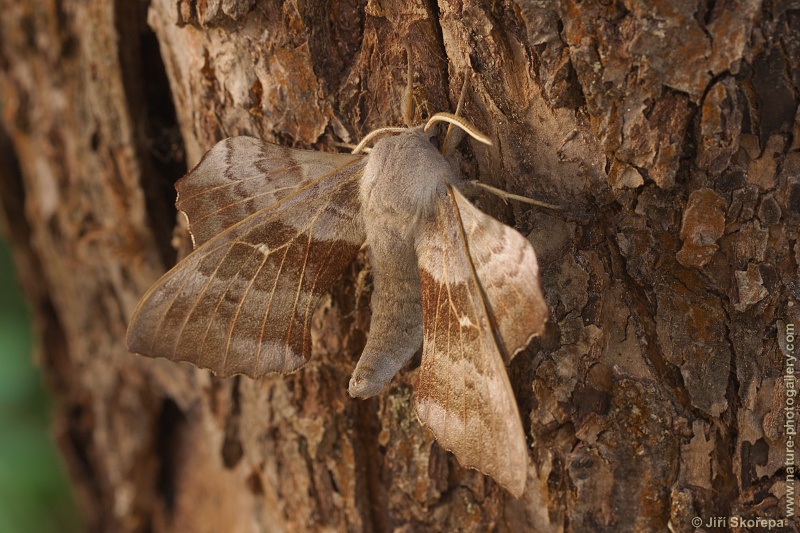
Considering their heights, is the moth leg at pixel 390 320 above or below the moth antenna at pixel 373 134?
below

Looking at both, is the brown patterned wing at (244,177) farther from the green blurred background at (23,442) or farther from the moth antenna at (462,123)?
the green blurred background at (23,442)

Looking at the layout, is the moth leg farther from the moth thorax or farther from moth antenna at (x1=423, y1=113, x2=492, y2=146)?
moth antenna at (x1=423, y1=113, x2=492, y2=146)

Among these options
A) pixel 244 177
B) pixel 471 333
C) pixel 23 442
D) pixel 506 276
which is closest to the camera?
pixel 506 276

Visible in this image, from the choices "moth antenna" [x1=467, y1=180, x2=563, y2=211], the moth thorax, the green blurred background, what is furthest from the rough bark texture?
the green blurred background

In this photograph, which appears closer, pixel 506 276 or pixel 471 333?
pixel 506 276

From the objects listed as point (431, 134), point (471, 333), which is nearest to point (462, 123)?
point (431, 134)

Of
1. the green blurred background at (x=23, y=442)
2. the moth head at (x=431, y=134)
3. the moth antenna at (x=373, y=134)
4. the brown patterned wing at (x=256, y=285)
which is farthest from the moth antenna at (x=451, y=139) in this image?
the green blurred background at (x=23, y=442)

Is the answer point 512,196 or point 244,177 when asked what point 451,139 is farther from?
point 244,177
